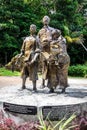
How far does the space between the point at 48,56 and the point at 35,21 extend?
16274 mm

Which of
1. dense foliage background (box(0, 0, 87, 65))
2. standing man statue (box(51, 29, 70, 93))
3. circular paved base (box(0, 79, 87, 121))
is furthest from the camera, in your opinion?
dense foliage background (box(0, 0, 87, 65))

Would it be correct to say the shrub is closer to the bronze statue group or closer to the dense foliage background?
the dense foliage background

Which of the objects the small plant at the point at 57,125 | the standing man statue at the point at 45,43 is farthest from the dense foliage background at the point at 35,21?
the small plant at the point at 57,125

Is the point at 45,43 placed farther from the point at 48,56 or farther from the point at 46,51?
the point at 48,56

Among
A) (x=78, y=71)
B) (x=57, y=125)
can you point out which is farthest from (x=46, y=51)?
(x=78, y=71)

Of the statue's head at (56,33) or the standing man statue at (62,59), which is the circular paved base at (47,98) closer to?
the standing man statue at (62,59)

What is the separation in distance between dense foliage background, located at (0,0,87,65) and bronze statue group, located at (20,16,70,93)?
14.3 metres

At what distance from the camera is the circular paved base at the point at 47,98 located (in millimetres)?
9203

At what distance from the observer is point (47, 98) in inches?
394

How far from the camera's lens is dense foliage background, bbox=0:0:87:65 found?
84.3 ft

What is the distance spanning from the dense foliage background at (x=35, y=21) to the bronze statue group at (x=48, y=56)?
14266 millimetres

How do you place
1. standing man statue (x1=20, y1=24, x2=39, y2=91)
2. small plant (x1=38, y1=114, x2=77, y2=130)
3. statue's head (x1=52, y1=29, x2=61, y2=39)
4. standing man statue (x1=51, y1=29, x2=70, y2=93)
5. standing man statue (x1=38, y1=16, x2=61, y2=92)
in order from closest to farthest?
small plant (x1=38, y1=114, x2=77, y2=130) → standing man statue (x1=51, y1=29, x2=70, y2=93) → statue's head (x1=52, y1=29, x2=61, y2=39) → standing man statue (x1=38, y1=16, x2=61, y2=92) → standing man statue (x1=20, y1=24, x2=39, y2=91)

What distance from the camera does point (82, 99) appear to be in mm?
9844

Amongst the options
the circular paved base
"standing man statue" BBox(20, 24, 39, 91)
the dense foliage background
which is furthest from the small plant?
the dense foliage background
